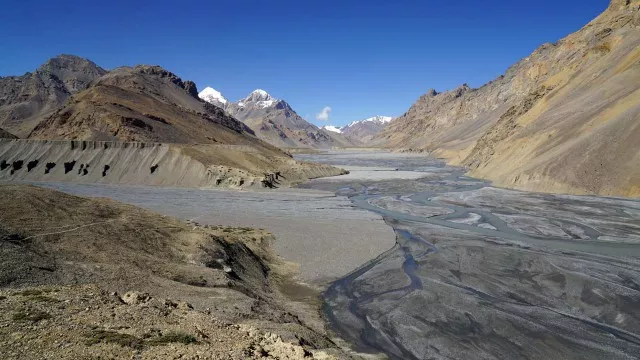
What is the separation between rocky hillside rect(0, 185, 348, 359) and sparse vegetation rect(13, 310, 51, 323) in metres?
0.02

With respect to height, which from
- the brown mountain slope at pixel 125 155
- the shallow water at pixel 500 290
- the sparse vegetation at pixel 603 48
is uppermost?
the sparse vegetation at pixel 603 48

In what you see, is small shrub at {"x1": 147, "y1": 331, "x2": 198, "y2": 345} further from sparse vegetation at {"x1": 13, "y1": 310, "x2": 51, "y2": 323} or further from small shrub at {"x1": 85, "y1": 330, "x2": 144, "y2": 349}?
sparse vegetation at {"x1": 13, "y1": 310, "x2": 51, "y2": 323}

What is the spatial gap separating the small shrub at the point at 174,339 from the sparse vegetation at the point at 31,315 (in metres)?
2.61

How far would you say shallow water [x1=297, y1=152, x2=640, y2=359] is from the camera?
13758 mm

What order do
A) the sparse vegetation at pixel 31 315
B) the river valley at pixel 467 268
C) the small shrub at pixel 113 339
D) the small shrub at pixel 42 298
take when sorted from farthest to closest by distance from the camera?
the river valley at pixel 467 268 < the small shrub at pixel 42 298 < the sparse vegetation at pixel 31 315 < the small shrub at pixel 113 339

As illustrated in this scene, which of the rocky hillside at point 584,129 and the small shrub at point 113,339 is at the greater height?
the rocky hillside at point 584,129

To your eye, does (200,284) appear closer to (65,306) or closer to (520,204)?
(65,306)

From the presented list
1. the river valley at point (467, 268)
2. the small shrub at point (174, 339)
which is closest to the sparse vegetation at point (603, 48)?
the river valley at point (467, 268)

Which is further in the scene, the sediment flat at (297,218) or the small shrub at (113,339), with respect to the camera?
the sediment flat at (297,218)

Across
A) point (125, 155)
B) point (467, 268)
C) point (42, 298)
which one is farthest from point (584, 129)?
point (125, 155)

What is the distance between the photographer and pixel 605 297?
1772cm

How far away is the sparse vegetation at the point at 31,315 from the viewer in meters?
10.3

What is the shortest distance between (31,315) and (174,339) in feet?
11.0

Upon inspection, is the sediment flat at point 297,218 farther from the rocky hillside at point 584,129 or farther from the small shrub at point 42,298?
the rocky hillside at point 584,129
